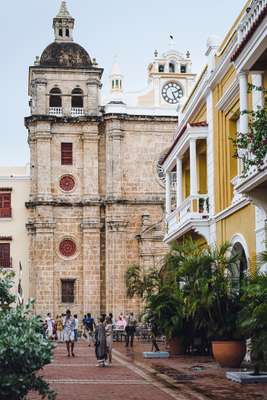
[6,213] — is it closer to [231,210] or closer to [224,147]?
[224,147]

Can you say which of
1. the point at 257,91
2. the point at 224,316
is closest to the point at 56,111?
the point at 224,316

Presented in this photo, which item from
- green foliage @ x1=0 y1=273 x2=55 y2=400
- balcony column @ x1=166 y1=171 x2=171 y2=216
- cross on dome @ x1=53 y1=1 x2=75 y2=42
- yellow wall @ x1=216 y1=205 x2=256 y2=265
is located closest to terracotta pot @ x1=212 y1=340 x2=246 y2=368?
yellow wall @ x1=216 y1=205 x2=256 y2=265

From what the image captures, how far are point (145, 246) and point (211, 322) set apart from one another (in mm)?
28697

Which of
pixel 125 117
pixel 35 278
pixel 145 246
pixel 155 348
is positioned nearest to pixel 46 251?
pixel 35 278

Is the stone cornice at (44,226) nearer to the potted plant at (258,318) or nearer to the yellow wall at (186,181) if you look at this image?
the yellow wall at (186,181)

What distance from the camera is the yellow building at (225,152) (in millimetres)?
18625

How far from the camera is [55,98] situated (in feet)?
169

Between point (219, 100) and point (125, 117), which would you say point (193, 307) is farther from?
point (125, 117)

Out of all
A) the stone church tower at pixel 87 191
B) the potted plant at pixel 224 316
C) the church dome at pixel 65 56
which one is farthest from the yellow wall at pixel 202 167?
the church dome at pixel 65 56

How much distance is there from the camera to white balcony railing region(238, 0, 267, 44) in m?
17.0

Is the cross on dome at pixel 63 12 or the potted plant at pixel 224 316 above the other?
the cross on dome at pixel 63 12

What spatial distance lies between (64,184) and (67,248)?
12.1 feet

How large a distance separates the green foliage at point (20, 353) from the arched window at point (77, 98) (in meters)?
40.0

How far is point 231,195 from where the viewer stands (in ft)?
80.9
